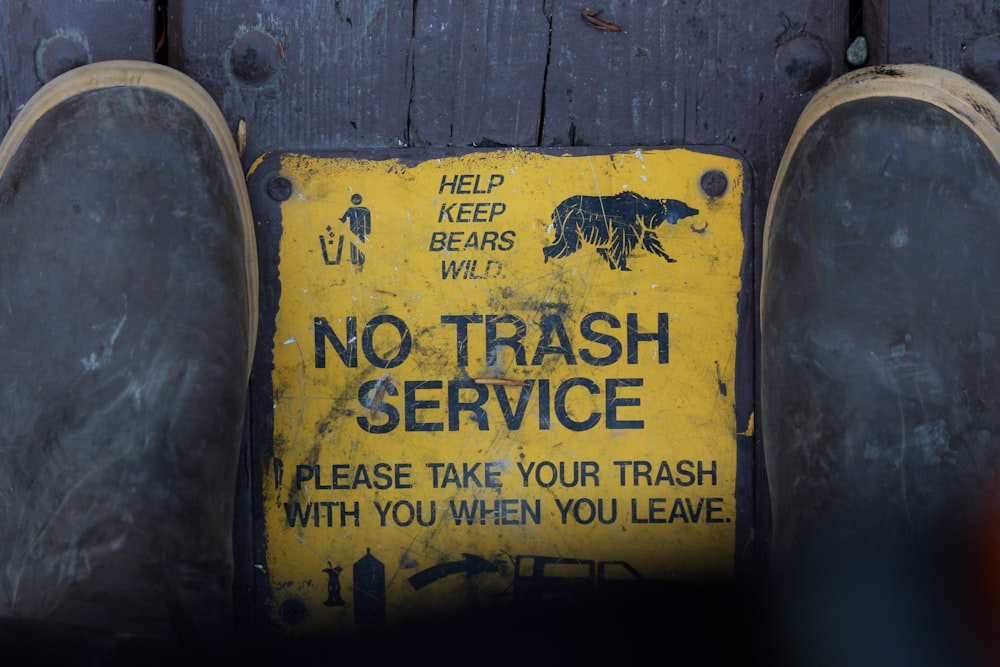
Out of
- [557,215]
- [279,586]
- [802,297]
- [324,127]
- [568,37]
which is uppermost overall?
[568,37]

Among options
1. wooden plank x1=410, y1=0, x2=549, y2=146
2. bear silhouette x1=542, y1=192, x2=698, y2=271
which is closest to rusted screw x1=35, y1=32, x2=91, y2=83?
wooden plank x1=410, y1=0, x2=549, y2=146

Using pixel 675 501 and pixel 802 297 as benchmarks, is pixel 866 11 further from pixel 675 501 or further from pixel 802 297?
pixel 675 501

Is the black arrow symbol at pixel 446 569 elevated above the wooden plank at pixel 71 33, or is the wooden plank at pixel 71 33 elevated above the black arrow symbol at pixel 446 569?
the wooden plank at pixel 71 33

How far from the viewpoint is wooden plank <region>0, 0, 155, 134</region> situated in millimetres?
1159

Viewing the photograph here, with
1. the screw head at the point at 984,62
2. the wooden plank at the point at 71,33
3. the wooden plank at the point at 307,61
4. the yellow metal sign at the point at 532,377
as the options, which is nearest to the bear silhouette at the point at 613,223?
the yellow metal sign at the point at 532,377

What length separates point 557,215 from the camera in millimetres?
1148

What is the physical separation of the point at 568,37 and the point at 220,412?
62cm

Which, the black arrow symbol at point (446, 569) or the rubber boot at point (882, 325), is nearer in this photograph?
the rubber boot at point (882, 325)

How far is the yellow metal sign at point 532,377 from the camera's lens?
1145mm

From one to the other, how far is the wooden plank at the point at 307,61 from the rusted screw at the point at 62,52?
0.36 feet

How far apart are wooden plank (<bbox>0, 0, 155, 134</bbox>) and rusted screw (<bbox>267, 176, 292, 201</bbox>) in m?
0.22

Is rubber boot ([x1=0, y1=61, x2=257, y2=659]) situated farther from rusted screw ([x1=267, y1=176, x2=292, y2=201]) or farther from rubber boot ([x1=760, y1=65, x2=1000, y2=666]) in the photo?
rubber boot ([x1=760, y1=65, x2=1000, y2=666])

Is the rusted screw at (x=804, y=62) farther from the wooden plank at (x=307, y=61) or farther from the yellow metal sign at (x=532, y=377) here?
the wooden plank at (x=307, y=61)

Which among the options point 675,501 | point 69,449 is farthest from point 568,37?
point 69,449
